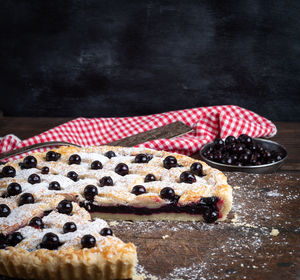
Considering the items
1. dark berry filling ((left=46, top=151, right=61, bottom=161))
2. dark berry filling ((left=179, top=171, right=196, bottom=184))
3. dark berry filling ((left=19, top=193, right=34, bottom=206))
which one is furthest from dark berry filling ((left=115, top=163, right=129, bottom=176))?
dark berry filling ((left=19, top=193, right=34, bottom=206))

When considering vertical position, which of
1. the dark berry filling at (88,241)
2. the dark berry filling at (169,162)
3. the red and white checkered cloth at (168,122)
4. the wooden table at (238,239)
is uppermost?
the dark berry filling at (88,241)

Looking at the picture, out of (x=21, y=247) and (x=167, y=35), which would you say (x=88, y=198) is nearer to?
(x=21, y=247)

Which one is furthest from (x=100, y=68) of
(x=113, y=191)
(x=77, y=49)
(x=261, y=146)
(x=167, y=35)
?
(x=113, y=191)

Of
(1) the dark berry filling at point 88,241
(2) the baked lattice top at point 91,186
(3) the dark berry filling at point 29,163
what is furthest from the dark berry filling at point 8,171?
(1) the dark berry filling at point 88,241

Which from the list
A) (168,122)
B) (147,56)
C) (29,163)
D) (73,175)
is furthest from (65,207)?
(147,56)

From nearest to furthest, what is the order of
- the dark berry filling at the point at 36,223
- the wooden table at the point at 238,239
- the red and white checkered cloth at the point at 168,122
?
the wooden table at the point at 238,239 < the dark berry filling at the point at 36,223 < the red and white checkered cloth at the point at 168,122

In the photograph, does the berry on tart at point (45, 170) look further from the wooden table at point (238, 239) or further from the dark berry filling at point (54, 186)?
the wooden table at point (238, 239)
